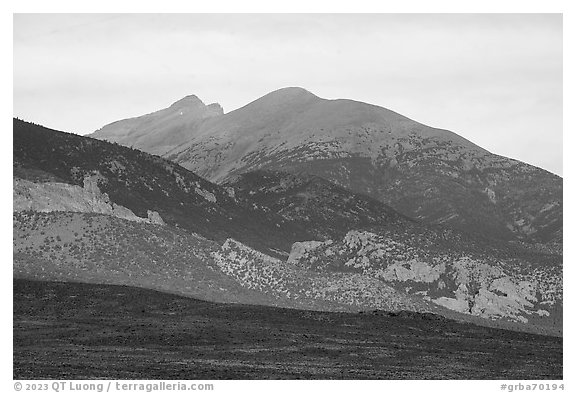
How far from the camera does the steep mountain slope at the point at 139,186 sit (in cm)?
13175

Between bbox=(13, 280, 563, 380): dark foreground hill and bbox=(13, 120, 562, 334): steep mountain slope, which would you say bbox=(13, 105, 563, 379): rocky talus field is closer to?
bbox=(13, 280, 563, 380): dark foreground hill

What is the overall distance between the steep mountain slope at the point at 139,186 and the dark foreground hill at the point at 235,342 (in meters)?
40.6

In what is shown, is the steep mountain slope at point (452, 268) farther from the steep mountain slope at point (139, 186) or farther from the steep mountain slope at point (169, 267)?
the steep mountain slope at point (139, 186)

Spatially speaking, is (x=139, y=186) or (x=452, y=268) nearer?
(x=452, y=268)

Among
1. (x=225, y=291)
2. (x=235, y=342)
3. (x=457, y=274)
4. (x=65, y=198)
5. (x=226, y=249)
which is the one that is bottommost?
(x=235, y=342)

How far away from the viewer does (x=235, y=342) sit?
63.3 meters

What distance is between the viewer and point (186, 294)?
84.6 meters

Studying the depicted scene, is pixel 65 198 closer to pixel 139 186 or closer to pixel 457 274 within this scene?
pixel 139 186

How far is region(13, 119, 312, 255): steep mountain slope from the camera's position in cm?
13175

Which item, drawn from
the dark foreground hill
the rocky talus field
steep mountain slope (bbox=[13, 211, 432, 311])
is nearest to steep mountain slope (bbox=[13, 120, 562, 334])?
steep mountain slope (bbox=[13, 211, 432, 311])

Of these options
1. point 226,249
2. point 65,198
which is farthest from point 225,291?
point 65,198

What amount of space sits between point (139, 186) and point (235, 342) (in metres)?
88.8

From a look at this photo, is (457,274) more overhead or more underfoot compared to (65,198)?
more underfoot

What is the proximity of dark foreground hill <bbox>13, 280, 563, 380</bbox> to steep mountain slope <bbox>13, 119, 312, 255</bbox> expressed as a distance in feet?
133
